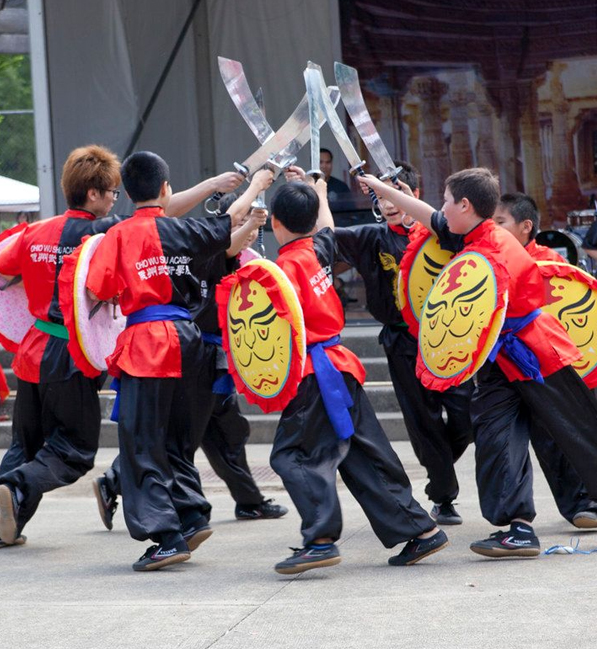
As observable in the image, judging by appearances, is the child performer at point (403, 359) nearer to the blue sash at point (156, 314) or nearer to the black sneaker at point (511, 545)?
the black sneaker at point (511, 545)

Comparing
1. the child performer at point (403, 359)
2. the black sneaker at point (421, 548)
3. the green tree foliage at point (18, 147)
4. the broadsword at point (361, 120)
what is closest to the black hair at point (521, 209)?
the child performer at point (403, 359)

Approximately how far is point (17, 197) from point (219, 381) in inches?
350

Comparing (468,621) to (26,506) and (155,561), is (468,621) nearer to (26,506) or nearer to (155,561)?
(155,561)

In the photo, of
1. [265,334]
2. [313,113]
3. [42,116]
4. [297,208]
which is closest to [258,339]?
[265,334]

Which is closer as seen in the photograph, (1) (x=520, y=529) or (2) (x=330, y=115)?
(1) (x=520, y=529)

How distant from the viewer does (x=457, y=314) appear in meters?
5.16

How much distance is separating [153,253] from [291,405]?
0.86 m

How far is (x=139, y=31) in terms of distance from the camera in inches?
457

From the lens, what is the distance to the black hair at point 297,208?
5.27 m

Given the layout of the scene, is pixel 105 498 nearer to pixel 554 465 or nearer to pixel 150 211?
pixel 150 211

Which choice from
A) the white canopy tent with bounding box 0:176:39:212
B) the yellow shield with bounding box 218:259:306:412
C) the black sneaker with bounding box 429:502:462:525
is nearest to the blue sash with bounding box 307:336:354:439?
the yellow shield with bounding box 218:259:306:412

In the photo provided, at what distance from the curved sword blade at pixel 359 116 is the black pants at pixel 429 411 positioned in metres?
0.86

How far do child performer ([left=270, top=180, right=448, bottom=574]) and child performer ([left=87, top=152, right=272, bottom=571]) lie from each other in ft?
1.25

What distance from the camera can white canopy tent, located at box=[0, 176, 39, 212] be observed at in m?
14.3
